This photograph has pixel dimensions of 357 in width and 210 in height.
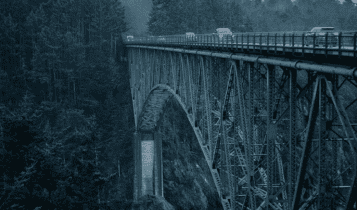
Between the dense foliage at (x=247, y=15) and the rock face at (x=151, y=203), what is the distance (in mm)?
30672

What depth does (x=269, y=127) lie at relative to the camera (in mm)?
11836

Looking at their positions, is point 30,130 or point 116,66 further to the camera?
point 116,66

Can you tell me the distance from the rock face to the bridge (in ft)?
36.8

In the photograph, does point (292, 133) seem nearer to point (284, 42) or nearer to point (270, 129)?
point (270, 129)

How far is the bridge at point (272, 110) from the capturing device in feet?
30.1

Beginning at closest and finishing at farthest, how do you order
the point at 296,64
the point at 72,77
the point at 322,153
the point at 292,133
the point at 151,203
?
→ the point at 322,153
the point at 296,64
the point at 292,133
the point at 151,203
the point at 72,77

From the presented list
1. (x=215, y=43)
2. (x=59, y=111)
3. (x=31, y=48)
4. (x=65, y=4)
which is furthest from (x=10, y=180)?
(x=65, y=4)

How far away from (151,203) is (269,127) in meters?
27.4

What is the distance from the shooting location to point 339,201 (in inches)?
400

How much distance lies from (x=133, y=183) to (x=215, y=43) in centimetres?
2598

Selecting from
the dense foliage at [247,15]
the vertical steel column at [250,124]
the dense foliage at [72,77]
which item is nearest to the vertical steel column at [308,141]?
the vertical steel column at [250,124]

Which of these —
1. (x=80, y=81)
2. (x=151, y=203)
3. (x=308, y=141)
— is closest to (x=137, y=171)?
(x=151, y=203)

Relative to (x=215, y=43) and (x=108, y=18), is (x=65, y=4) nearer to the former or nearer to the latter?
(x=108, y=18)

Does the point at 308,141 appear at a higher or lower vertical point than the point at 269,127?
higher
